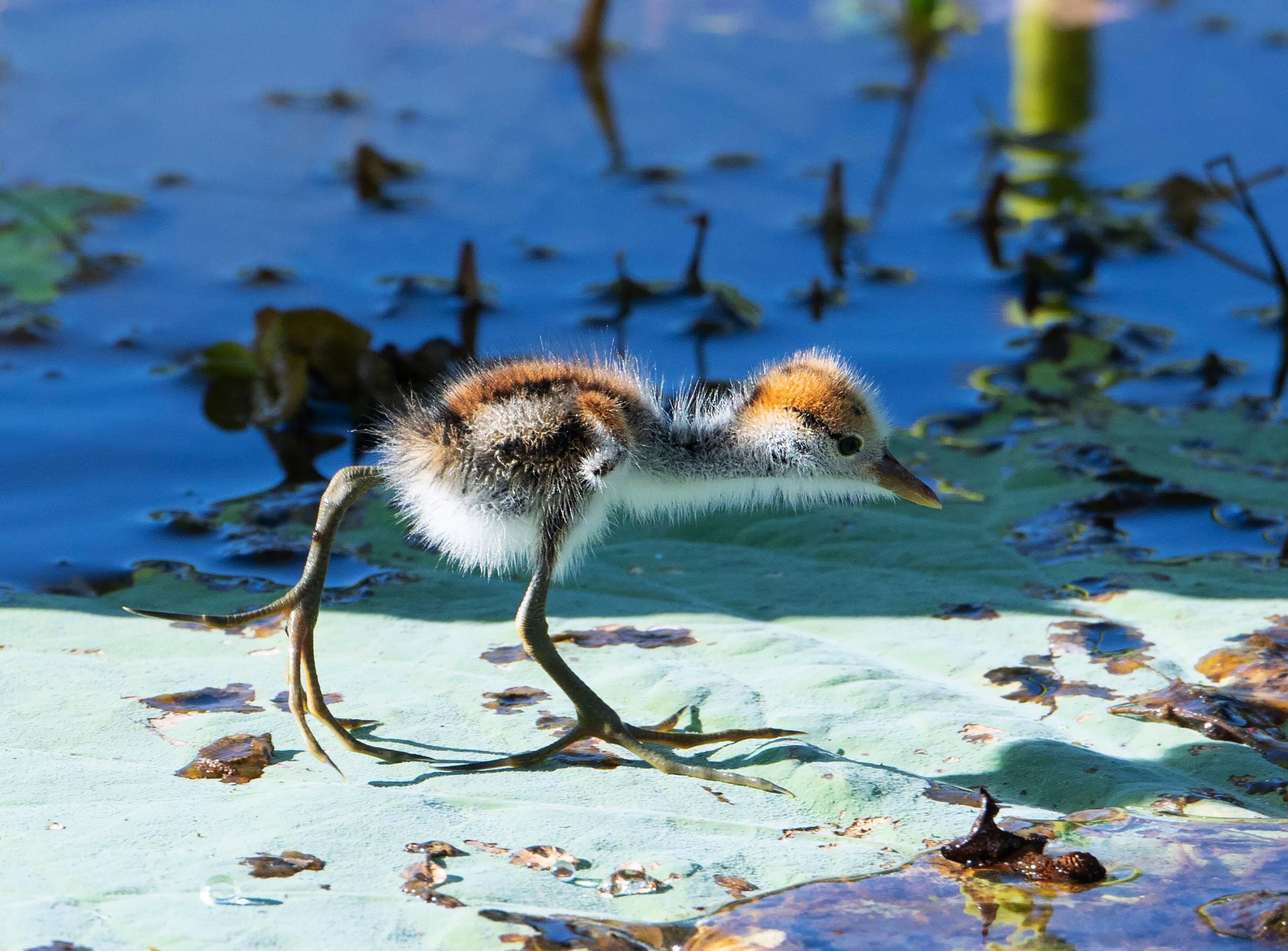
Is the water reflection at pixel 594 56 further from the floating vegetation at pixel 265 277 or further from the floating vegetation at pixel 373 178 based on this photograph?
the floating vegetation at pixel 265 277

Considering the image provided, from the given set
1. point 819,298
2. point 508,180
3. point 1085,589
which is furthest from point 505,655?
point 508,180

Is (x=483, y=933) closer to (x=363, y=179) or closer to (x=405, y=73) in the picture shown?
(x=363, y=179)

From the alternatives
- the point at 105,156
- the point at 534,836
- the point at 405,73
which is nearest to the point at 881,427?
the point at 534,836

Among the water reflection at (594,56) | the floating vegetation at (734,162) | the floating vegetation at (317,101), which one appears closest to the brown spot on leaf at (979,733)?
the floating vegetation at (734,162)

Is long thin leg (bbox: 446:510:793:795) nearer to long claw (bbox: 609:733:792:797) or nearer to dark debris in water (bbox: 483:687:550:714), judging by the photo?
long claw (bbox: 609:733:792:797)

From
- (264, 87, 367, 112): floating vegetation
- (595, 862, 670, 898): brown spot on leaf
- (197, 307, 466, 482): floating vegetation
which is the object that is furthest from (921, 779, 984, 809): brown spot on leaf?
(264, 87, 367, 112): floating vegetation

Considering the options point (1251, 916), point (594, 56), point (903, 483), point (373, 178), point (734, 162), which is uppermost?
point (594, 56)

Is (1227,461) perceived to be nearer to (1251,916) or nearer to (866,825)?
(866,825)
